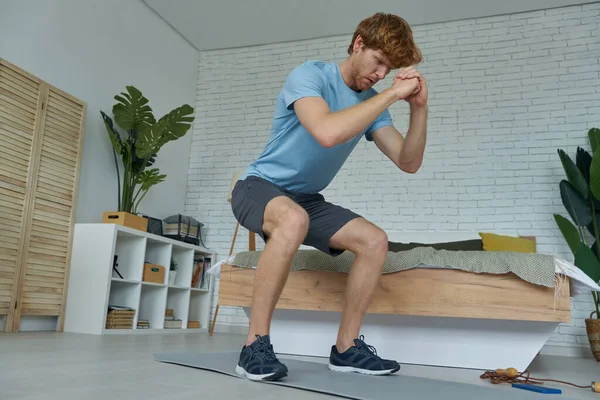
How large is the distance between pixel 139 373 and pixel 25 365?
0.41 meters

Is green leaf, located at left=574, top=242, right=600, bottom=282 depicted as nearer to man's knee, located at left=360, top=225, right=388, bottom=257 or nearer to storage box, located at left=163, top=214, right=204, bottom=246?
man's knee, located at left=360, top=225, right=388, bottom=257

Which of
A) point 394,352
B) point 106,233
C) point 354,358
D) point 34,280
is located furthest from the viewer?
point 106,233

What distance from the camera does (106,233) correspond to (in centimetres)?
377

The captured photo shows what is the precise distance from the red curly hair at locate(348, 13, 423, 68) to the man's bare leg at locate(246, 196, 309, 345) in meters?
0.61

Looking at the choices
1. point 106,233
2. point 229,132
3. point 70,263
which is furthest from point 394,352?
point 229,132

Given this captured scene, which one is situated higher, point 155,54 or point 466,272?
point 155,54

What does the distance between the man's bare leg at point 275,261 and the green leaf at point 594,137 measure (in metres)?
3.23

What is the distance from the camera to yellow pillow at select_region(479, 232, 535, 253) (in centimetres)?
390

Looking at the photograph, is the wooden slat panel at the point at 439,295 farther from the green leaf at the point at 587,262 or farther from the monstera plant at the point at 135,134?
the monstera plant at the point at 135,134

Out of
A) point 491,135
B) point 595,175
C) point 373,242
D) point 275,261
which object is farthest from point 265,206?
point 491,135

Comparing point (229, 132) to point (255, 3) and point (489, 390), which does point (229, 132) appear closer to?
point (255, 3)

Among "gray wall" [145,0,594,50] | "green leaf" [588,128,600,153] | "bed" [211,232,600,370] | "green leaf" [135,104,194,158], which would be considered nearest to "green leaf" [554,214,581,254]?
"green leaf" [588,128,600,153]

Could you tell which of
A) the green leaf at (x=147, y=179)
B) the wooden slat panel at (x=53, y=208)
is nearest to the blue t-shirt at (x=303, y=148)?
the wooden slat panel at (x=53, y=208)

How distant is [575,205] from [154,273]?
3.24 metres
